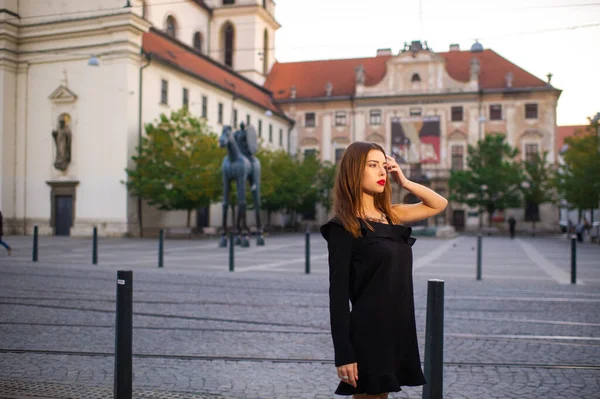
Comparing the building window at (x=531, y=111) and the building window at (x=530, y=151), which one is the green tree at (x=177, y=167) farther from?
the building window at (x=531, y=111)

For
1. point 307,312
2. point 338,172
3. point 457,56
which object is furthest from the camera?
point 457,56

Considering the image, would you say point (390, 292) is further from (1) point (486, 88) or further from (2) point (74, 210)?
(1) point (486, 88)

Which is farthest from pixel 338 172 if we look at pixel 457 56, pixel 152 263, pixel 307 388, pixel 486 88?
pixel 457 56

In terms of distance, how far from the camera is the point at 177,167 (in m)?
32.2

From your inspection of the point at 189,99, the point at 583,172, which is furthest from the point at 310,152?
the point at 583,172

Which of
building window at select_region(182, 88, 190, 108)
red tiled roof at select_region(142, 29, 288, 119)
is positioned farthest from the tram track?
building window at select_region(182, 88, 190, 108)

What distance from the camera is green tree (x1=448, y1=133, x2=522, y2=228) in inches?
1944

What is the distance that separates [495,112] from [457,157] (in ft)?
17.7

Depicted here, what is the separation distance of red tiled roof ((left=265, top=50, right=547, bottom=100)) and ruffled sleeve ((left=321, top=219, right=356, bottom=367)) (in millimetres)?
57220

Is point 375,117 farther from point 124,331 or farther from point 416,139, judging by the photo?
point 124,331

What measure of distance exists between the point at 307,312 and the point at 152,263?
8.60 metres

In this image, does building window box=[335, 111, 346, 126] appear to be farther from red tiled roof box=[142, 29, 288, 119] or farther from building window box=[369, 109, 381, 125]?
red tiled roof box=[142, 29, 288, 119]

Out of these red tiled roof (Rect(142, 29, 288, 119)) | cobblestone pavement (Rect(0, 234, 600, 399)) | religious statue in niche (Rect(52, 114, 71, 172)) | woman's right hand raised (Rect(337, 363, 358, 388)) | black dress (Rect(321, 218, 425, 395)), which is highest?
red tiled roof (Rect(142, 29, 288, 119))

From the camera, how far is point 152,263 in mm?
15906
